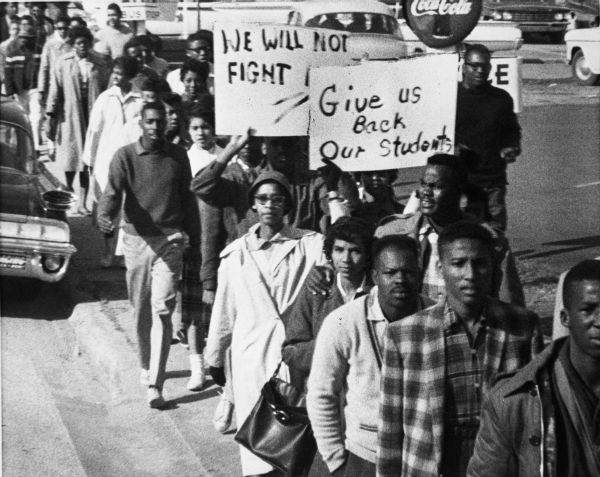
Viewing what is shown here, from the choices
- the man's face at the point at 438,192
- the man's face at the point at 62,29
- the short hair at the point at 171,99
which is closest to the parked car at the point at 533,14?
the man's face at the point at 62,29

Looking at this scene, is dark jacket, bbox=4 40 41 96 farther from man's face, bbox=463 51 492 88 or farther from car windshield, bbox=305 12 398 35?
man's face, bbox=463 51 492 88

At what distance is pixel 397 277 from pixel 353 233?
61 centimetres

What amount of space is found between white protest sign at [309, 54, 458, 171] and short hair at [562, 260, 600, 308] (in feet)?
11.4

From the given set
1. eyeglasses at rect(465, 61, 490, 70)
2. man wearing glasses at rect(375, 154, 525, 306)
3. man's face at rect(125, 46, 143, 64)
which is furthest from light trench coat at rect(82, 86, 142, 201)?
man wearing glasses at rect(375, 154, 525, 306)

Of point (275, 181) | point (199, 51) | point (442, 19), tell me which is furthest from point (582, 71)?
point (275, 181)

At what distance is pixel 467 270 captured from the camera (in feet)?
15.1

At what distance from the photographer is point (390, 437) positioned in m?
4.45

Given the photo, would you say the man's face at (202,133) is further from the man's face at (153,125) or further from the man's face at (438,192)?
the man's face at (438,192)

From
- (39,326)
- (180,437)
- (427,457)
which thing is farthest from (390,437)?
(39,326)

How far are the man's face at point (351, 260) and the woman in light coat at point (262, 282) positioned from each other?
87cm

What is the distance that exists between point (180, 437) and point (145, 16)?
8427mm

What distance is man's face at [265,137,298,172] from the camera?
25.0 ft

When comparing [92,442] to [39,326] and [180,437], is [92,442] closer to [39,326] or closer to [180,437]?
[180,437]

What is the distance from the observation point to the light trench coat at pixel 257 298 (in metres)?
6.36
